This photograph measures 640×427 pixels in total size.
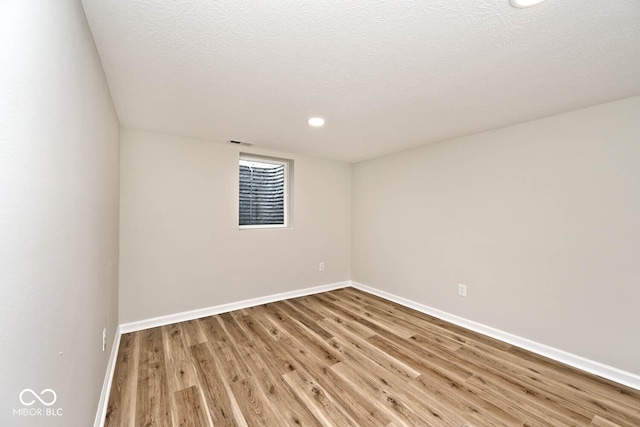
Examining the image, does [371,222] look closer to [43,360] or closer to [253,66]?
[253,66]

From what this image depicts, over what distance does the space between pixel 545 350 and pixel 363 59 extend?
2.95 meters

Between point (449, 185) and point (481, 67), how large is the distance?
1719 mm

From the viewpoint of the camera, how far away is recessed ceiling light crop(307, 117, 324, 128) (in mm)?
2441

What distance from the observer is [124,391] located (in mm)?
1811

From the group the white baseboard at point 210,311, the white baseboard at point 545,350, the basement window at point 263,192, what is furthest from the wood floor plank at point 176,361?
the white baseboard at point 545,350

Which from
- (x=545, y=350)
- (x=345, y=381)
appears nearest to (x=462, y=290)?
(x=545, y=350)

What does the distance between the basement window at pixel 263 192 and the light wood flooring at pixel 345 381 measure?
1464 mm

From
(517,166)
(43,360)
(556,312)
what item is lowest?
(556,312)

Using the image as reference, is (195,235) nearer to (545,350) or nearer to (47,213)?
(47,213)

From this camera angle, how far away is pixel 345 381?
76.8 inches

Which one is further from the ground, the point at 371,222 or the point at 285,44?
the point at 285,44

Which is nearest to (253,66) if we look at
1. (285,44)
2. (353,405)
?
(285,44)

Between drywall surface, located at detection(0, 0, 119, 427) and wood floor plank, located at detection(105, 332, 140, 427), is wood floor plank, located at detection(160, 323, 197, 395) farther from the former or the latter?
drywall surface, located at detection(0, 0, 119, 427)

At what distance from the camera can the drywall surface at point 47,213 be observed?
58 cm
